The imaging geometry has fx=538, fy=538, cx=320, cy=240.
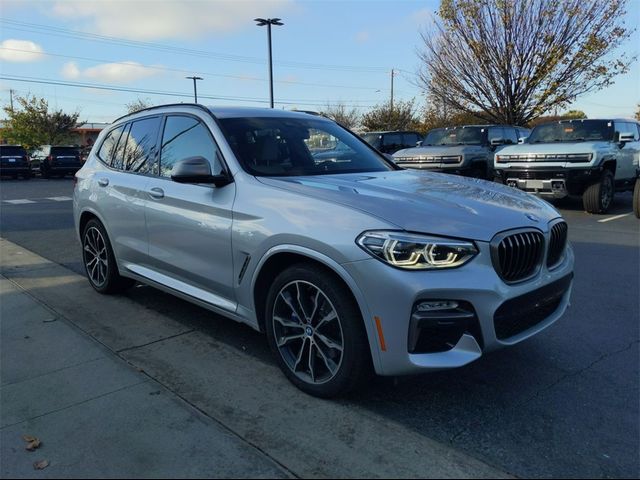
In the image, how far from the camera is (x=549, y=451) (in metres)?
2.64

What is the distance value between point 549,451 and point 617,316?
242 centimetres

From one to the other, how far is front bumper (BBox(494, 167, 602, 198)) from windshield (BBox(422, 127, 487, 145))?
251 centimetres

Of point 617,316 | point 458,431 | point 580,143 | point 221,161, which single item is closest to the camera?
point 458,431

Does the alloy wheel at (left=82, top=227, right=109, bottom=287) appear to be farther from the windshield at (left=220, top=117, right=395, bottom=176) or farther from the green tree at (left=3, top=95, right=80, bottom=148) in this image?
the green tree at (left=3, top=95, right=80, bottom=148)

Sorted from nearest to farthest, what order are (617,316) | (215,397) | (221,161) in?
(215,397) < (221,161) < (617,316)

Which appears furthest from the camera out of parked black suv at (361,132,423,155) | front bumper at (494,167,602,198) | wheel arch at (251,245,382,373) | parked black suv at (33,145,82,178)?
parked black suv at (33,145,82,178)

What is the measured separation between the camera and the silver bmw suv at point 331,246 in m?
2.76

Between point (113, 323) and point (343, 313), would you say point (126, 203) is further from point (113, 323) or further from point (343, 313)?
point (343, 313)

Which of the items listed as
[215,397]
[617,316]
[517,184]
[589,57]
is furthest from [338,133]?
[589,57]

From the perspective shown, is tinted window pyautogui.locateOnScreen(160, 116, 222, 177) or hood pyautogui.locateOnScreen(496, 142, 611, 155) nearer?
tinted window pyautogui.locateOnScreen(160, 116, 222, 177)

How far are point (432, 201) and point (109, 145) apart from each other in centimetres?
367

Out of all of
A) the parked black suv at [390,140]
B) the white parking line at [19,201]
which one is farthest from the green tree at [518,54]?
the white parking line at [19,201]

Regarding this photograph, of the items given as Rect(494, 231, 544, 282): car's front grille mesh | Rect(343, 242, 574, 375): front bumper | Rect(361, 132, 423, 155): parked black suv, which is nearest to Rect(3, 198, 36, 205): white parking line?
Rect(361, 132, 423, 155): parked black suv

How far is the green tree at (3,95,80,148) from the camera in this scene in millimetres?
44188
